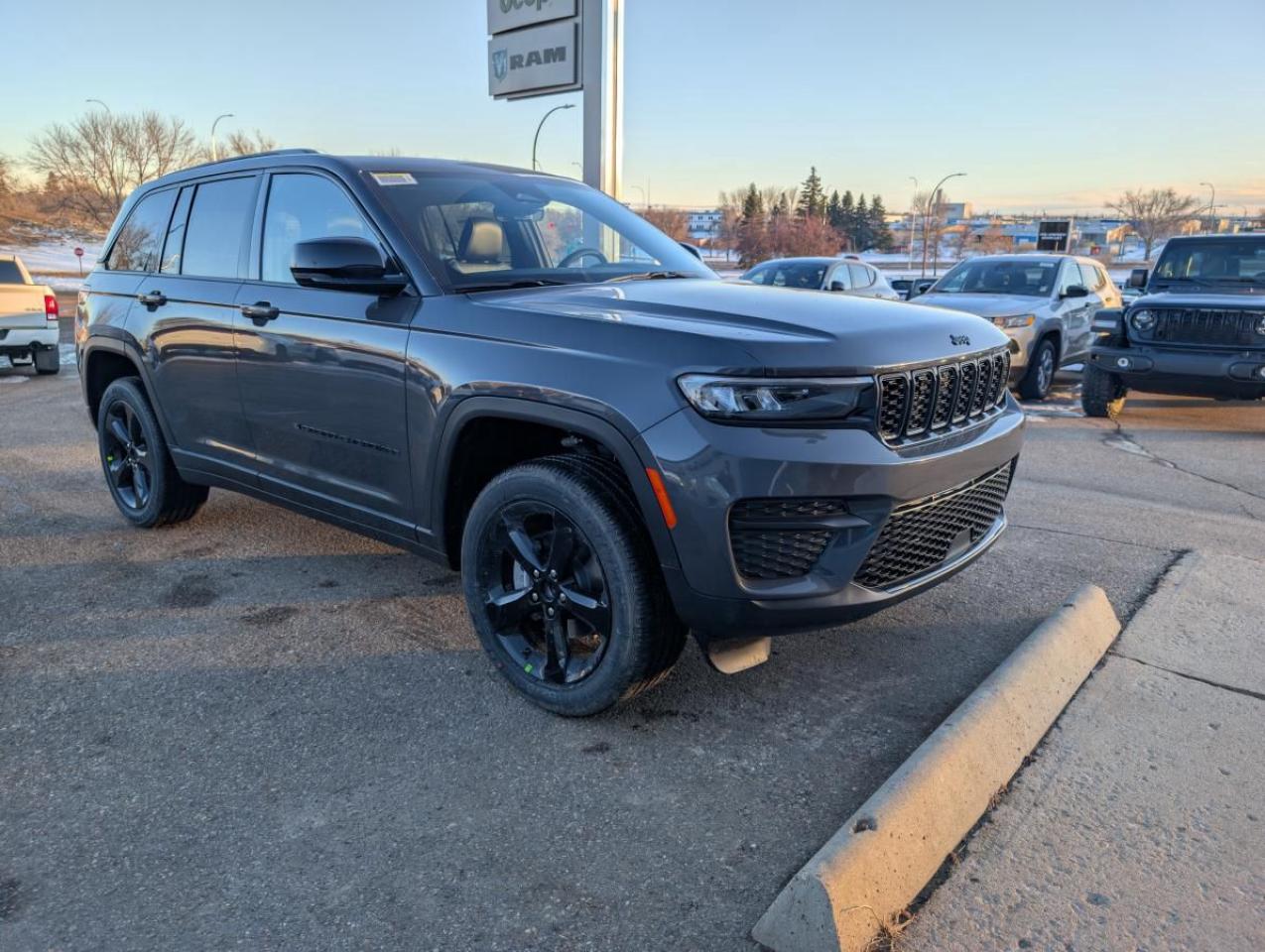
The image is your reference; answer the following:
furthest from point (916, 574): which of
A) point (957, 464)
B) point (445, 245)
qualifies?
point (445, 245)

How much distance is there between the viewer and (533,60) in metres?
13.0

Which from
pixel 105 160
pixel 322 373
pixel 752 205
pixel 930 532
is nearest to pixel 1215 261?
pixel 930 532

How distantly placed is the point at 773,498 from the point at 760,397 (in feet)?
0.91

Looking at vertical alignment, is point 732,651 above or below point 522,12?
below

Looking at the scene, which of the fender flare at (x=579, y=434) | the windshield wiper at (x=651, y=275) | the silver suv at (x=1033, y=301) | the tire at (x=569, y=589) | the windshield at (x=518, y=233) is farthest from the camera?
the silver suv at (x=1033, y=301)

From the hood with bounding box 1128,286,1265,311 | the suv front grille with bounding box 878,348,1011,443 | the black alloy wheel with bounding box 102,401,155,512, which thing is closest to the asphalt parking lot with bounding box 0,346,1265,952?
the black alloy wheel with bounding box 102,401,155,512

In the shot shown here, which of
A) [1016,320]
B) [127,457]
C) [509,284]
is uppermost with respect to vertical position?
[509,284]

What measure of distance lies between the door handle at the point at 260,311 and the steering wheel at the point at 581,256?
118 centimetres

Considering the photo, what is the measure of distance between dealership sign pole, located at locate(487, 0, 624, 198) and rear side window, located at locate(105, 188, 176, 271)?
7.88 meters

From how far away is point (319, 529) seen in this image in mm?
5121

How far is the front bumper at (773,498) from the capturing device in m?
2.45

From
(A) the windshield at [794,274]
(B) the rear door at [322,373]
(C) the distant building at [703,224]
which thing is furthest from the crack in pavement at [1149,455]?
(C) the distant building at [703,224]

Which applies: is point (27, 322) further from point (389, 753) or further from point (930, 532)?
point (930, 532)

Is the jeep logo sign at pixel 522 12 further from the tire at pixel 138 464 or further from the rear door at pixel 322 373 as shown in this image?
the rear door at pixel 322 373
